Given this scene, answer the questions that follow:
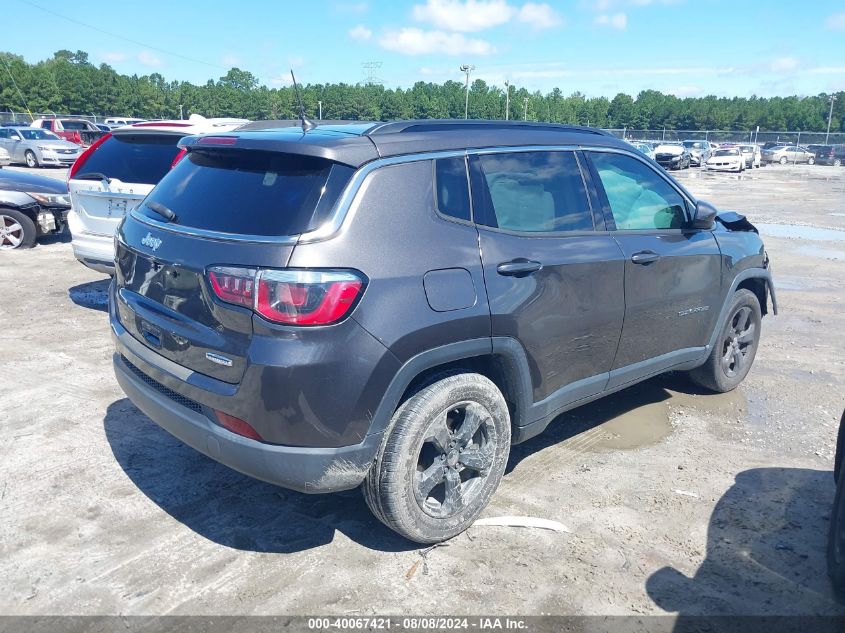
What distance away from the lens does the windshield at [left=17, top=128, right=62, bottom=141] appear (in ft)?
89.1

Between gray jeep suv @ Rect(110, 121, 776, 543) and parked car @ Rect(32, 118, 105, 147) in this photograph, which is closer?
gray jeep suv @ Rect(110, 121, 776, 543)

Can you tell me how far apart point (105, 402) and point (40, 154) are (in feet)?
83.4

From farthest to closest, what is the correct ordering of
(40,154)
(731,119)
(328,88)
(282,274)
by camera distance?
(328,88), (731,119), (40,154), (282,274)

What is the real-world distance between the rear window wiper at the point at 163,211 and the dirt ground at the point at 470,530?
1.50 metres

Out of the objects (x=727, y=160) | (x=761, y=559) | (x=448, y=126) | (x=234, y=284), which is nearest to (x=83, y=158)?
(x=448, y=126)

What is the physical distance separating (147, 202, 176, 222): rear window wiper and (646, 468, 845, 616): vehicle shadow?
2797mm

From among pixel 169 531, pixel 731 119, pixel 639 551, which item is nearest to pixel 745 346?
pixel 639 551

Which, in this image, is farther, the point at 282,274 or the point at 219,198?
the point at 219,198

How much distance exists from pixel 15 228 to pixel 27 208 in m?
0.33

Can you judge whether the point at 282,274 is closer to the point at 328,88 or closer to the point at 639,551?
the point at 639,551

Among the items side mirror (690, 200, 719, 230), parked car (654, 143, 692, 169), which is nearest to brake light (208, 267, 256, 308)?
side mirror (690, 200, 719, 230)

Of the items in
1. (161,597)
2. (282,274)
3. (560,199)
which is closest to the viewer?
(282,274)

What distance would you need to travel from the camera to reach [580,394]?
12.9ft

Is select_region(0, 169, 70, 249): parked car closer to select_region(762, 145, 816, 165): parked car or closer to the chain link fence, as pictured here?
select_region(762, 145, 816, 165): parked car
